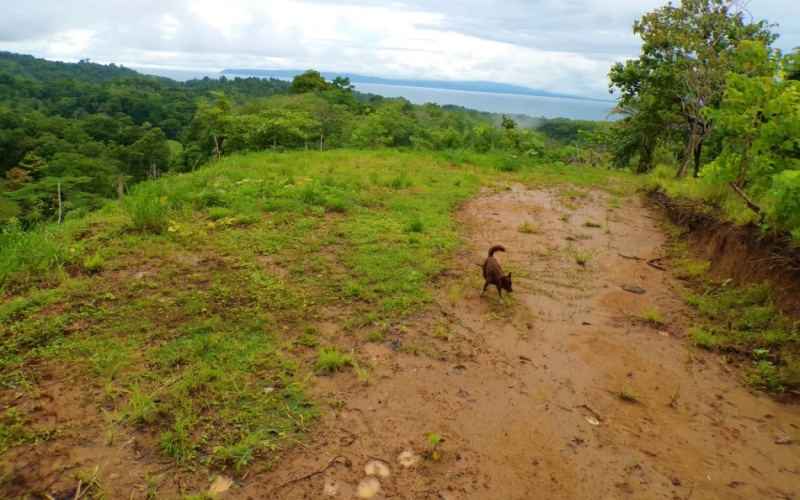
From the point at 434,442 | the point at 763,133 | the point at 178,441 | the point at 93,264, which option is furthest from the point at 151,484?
the point at 763,133

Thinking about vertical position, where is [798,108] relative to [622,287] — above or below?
above

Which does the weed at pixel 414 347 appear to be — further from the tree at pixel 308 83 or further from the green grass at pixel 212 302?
the tree at pixel 308 83

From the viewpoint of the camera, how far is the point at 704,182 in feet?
21.7

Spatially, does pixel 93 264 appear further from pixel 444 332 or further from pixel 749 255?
pixel 749 255

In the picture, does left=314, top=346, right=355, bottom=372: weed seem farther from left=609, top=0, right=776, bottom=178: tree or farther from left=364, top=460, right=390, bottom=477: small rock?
left=609, top=0, right=776, bottom=178: tree

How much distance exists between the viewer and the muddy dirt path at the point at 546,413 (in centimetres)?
264

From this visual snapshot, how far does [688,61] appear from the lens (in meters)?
9.46

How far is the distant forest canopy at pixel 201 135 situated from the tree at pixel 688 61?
3575 millimetres

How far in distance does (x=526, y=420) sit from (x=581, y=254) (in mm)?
3735

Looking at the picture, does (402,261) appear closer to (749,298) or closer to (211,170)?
(749,298)

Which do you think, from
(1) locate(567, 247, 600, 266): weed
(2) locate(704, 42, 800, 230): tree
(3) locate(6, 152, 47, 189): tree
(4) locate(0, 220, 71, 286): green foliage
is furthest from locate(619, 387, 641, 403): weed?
(3) locate(6, 152, 47, 189): tree

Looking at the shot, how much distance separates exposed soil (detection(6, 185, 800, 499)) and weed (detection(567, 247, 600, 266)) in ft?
3.35

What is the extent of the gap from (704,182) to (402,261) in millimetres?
4831

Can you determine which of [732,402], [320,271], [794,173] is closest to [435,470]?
[732,402]
